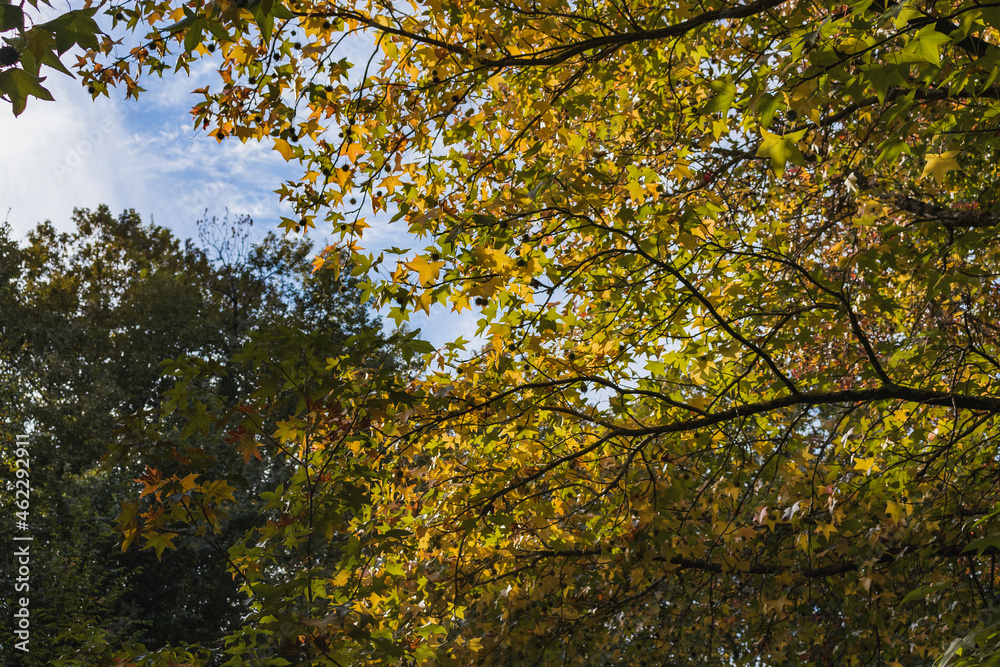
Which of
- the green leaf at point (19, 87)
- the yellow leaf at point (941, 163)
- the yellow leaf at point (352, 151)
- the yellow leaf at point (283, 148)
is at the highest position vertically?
the yellow leaf at point (352, 151)

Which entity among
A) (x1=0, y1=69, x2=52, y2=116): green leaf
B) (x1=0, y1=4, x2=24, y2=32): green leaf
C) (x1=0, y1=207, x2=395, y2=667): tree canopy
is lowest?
(x1=0, y1=69, x2=52, y2=116): green leaf

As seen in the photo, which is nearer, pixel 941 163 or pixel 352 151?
pixel 941 163

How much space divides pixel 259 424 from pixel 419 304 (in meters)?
0.89

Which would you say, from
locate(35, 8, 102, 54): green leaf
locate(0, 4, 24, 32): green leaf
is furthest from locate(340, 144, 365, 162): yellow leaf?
locate(0, 4, 24, 32): green leaf

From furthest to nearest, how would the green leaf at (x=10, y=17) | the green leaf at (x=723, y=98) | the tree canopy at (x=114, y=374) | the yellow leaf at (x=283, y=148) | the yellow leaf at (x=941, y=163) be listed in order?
the tree canopy at (x=114, y=374), the yellow leaf at (x=283, y=148), the yellow leaf at (x=941, y=163), the green leaf at (x=723, y=98), the green leaf at (x=10, y=17)

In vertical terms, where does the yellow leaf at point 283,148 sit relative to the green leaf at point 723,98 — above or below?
above

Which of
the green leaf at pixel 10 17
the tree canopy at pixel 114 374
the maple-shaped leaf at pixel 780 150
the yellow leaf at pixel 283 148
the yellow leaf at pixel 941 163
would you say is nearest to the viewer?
the green leaf at pixel 10 17

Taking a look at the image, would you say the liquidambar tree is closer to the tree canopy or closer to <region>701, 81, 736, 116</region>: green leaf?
<region>701, 81, 736, 116</region>: green leaf

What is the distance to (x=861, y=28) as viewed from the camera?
2.47 meters

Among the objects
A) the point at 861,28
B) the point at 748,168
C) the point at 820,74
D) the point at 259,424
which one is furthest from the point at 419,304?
the point at 748,168

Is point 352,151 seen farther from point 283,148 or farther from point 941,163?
point 941,163

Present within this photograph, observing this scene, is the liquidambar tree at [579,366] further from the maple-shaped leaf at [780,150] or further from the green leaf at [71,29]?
the green leaf at [71,29]

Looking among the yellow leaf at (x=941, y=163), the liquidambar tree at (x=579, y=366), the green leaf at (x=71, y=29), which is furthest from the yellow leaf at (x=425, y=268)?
the yellow leaf at (x=941, y=163)

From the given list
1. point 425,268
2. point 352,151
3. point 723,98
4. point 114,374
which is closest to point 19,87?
point 425,268
